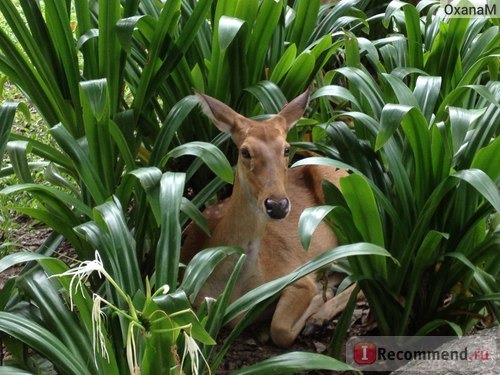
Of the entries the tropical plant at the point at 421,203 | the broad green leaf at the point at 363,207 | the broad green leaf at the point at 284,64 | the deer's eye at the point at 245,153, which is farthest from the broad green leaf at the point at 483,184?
the broad green leaf at the point at 284,64

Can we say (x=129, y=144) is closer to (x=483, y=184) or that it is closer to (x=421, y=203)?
(x=421, y=203)

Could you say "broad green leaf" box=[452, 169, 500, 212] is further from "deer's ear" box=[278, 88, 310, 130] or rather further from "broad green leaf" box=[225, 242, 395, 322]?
"deer's ear" box=[278, 88, 310, 130]

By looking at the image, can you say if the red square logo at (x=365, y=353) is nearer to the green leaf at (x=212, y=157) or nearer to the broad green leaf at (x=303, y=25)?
the green leaf at (x=212, y=157)

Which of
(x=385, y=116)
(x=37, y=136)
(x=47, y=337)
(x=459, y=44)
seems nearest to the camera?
(x=47, y=337)

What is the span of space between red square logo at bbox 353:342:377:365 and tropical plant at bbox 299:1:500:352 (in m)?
0.10

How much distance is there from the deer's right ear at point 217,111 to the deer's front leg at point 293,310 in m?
0.90

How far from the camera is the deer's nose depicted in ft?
14.3

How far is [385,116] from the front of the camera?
405cm

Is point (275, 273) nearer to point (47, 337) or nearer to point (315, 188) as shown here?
point (315, 188)

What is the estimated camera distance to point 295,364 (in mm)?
3422

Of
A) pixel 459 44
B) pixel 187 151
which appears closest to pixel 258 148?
pixel 187 151

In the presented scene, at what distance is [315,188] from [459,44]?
3.74 feet

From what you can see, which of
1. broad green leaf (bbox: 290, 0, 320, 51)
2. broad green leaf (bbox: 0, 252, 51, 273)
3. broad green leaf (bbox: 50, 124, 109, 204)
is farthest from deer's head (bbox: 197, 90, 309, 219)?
broad green leaf (bbox: 0, 252, 51, 273)

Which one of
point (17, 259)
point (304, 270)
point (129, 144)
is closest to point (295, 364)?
point (304, 270)
